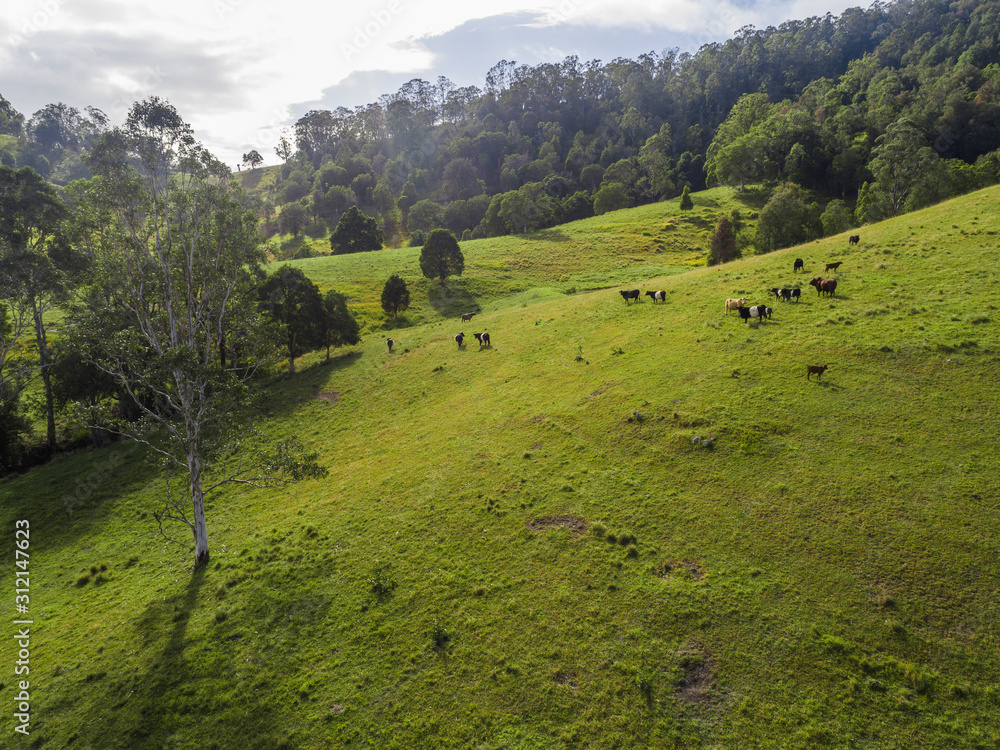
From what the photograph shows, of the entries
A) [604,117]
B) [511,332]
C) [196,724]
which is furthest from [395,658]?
[604,117]

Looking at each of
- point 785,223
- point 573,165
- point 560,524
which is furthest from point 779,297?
point 573,165

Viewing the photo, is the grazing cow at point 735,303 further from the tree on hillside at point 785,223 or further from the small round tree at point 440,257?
the small round tree at point 440,257

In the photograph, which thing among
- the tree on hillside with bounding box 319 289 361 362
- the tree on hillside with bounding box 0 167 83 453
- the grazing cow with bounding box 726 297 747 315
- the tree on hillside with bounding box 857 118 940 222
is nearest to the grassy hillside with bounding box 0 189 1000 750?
the grazing cow with bounding box 726 297 747 315

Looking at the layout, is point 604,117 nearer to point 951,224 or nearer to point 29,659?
point 951,224

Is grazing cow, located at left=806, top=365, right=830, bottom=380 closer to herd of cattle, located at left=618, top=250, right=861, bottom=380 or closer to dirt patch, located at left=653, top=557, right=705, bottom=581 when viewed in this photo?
herd of cattle, located at left=618, top=250, right=861, bottom=380

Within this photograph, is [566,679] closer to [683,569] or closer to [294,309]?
[683,569]

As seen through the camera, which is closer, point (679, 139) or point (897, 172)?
point (897, 172)
